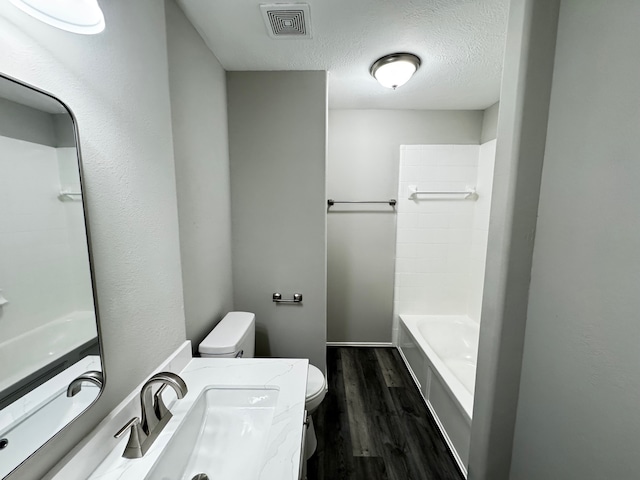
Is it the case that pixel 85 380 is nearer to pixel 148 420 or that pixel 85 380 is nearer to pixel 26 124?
pixel 148 420

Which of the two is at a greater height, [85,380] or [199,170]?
[199,170]

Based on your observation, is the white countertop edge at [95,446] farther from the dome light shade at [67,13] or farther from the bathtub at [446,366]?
the bathtub at [446,366]

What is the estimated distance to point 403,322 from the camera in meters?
2.52

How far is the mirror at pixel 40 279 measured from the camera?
0.52 meters

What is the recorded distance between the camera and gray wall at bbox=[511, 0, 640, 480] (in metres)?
0.60

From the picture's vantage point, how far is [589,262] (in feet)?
2.23

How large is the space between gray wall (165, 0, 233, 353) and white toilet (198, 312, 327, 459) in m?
0.08

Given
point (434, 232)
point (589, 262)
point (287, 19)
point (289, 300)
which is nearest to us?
point (589, 262)

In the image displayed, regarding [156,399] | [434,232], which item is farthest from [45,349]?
[434,232]

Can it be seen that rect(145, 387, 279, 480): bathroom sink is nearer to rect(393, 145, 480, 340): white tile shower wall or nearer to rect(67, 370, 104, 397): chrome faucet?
rect(67, 370, 104, 397): chrome faucet

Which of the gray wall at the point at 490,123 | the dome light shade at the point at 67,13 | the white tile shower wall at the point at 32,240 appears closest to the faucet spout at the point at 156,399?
the white tile shower wall at the point at 32,240

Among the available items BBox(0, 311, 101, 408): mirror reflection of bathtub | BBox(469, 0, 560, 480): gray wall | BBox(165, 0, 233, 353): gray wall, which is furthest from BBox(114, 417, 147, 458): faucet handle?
BBox(469, 0, 560, 480): gray wall

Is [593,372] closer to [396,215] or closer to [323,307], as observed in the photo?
[323,307]

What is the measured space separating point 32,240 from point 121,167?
0.35 m
